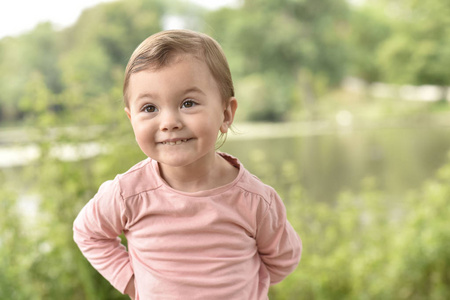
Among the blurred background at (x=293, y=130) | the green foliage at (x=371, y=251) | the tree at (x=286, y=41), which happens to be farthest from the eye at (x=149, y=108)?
the tree at (x=286, y=41)

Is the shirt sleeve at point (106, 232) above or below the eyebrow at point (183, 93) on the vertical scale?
below

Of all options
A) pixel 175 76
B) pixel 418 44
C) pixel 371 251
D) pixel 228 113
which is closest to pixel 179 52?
pixel 175 76

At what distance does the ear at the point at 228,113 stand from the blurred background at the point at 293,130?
12 cm

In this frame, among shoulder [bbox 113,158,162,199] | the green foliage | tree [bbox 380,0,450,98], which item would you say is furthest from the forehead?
tree [bbox 380,0,450,98]

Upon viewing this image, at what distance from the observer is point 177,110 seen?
0.74 m

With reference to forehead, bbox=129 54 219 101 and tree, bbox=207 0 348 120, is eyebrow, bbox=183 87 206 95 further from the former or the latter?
tree, bbox=207 0 348 120

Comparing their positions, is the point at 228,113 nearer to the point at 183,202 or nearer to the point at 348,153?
the point at 183,202

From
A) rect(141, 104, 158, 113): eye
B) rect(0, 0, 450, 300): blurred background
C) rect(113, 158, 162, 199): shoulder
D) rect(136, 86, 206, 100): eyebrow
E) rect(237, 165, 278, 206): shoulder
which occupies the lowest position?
rect(0, 0, 450, 300): blurred background

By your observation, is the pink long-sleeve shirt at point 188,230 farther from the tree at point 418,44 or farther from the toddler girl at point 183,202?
the tree at point 418,44

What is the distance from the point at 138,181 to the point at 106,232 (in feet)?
0.36

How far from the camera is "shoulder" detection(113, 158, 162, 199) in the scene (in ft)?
2.64

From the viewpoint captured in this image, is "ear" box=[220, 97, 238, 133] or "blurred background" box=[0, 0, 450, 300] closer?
"ear" box=[220, 97, 238, 133]

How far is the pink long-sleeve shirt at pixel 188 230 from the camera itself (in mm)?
788

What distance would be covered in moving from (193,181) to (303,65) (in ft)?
11.6
